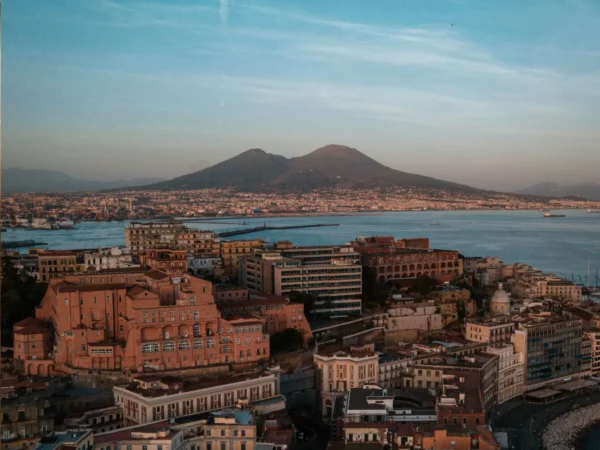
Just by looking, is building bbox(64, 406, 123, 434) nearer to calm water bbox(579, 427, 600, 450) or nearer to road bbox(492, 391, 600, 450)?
road bbox(492, 391, 600, 450)

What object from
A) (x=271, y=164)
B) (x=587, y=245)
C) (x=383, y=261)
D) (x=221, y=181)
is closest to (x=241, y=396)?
(x=383, y=261)

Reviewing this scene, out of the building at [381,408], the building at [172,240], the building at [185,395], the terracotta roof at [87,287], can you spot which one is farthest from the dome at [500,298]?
the terracotta roof at [87,287]

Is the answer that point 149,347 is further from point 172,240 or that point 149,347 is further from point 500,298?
point 500,298

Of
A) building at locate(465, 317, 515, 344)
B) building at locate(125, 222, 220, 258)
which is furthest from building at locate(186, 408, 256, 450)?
building at locate(125, 222, 220, 258)

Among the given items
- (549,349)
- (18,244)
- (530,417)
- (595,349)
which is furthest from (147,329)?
(18,244)

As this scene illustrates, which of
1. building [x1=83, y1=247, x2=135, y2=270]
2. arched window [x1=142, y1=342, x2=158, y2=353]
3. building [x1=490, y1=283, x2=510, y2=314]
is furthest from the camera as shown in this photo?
building [x1=490, y1=283, x2=510, y2=314]

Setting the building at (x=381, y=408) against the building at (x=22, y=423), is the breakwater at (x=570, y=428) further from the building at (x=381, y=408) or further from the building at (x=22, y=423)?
the building at (x=22, y=423)
